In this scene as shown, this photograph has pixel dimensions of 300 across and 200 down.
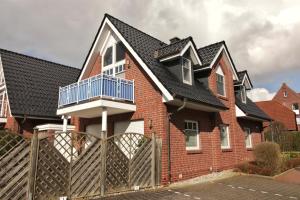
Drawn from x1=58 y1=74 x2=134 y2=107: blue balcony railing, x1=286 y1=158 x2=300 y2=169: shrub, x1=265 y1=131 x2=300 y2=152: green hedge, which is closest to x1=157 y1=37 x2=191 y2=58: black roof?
x1=58 y1=74 x2=134 y2=107: blue balcony railing

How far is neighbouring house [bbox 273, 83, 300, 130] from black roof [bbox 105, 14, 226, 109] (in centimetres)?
4888

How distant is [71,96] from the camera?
1462 cm

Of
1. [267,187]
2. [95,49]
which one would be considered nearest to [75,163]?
[267,187]

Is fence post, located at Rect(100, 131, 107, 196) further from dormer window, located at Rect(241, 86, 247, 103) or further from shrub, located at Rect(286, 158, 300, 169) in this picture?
dormer window, located at Rect(241, 86, 247, 103)

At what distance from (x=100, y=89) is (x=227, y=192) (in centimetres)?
684

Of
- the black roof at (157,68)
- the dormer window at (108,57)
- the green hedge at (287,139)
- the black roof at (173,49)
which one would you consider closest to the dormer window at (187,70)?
the black roof at (157,68)

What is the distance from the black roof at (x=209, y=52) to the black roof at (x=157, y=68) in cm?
161

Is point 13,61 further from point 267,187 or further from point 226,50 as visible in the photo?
point 267,187

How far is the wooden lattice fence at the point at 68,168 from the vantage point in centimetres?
757

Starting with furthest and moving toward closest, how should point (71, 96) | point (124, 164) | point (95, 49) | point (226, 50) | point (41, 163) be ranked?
point (226, 50) < point (95, 49) < point (71, 96) < point (124, 164) < point (41, 163)

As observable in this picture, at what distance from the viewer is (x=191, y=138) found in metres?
14.4

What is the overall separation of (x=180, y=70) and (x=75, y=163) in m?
7.98

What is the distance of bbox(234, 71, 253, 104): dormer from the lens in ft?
67.4

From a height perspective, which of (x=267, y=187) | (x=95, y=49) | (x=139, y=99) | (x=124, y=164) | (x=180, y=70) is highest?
(x=95, y=49)
